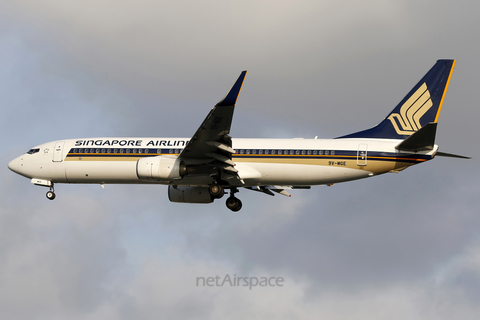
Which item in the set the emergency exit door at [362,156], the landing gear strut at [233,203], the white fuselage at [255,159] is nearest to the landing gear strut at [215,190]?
the white fuselage at [255,159]

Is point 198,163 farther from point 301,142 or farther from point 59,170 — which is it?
point 59,170

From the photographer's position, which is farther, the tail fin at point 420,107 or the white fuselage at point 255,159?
A: the tail fin at point 420,107

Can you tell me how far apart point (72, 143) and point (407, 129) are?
21.4 m

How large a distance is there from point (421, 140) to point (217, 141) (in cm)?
1103

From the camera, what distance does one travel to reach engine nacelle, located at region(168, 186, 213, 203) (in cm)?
3869

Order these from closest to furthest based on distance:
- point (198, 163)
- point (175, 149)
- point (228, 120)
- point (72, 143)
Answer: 1. point (228, 120)
2. point (198, 163)
3. point (175, 149)
4. point (72, 143)

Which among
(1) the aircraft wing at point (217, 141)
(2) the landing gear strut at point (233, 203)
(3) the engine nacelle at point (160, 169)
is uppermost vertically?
(2) the landing gear strut at point (233, 203)

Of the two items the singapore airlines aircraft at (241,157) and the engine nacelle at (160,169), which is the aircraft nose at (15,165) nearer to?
the singapore airlines aircraft at (241,157)

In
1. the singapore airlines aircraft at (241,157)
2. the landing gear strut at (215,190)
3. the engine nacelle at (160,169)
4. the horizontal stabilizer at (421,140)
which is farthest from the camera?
the landing gear strut at (215,190)

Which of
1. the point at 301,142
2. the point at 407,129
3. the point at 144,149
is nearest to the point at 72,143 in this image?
the point at 144,149

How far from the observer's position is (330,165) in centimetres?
3453

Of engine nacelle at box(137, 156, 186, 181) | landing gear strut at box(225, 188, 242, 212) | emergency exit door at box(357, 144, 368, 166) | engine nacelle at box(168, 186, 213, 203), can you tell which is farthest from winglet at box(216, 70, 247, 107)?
landing gear strut at box(225, 188, 242, 212)

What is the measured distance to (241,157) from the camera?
35812mm

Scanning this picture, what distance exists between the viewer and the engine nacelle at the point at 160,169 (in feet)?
111
